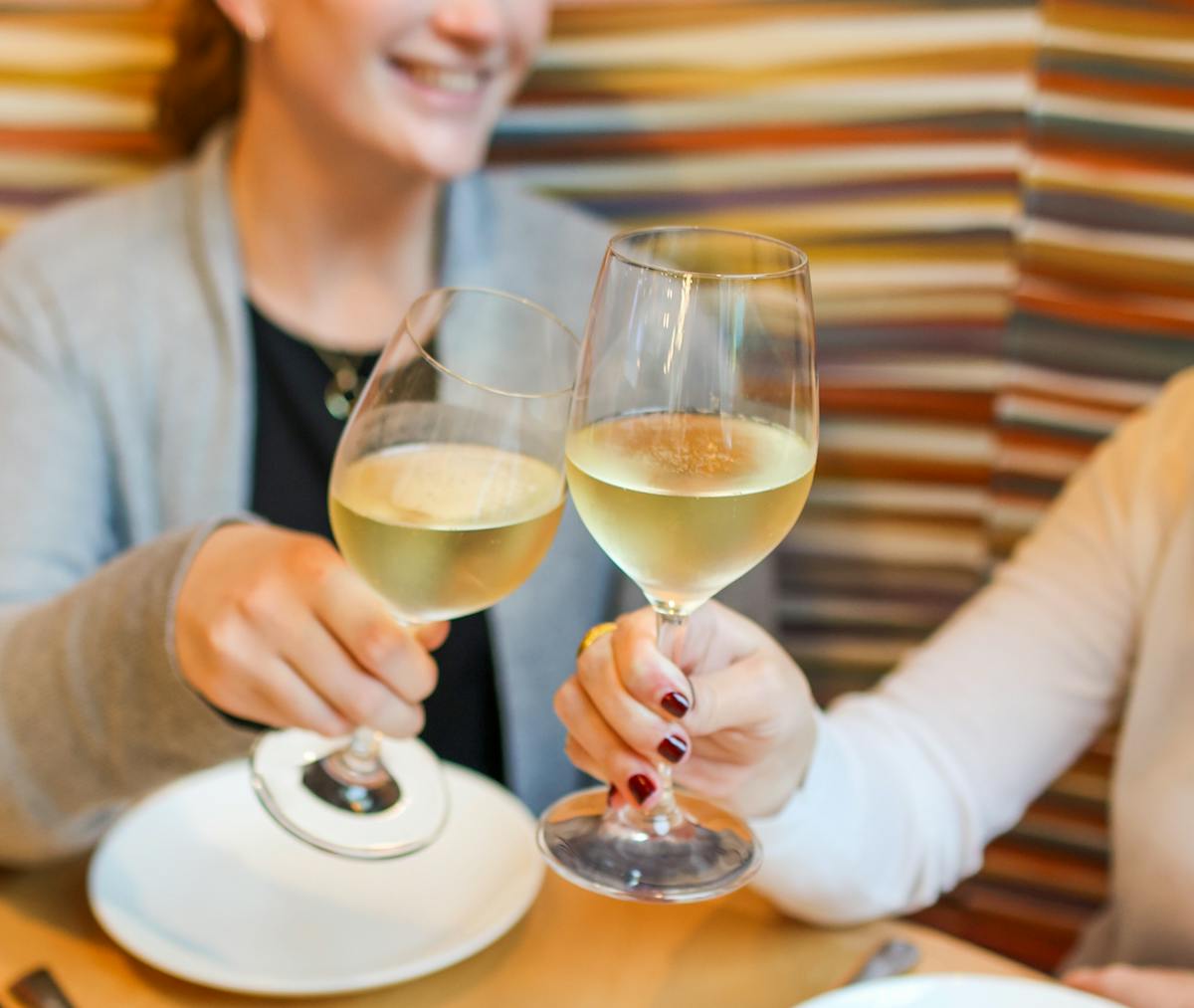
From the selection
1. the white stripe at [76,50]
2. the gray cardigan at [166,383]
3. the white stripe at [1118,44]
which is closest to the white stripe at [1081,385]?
the white stripe at [1118,44]

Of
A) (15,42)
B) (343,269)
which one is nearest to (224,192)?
(343,269)

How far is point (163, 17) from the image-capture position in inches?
71.5

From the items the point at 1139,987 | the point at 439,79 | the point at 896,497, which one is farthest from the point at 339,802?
the point at 896,497

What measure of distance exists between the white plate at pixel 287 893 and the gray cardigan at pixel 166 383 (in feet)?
1.15

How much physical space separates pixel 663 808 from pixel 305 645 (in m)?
0.27

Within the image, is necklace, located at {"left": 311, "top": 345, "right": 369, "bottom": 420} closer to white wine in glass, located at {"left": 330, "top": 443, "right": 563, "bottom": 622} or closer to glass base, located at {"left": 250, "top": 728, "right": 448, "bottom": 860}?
glass base, located at {"left": 250, "top": 728, "right": 448, "bottom": 860}

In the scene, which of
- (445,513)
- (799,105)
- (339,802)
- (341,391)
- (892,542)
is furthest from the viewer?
(892,542)

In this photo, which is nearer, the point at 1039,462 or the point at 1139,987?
the point at 1139,987

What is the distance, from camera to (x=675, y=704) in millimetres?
796

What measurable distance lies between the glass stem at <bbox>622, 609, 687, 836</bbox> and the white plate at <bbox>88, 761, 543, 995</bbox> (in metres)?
0.17

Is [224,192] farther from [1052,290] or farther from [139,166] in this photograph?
[1052,290]

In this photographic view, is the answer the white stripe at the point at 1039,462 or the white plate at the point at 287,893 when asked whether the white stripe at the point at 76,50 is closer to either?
the white plate at the point at 287,893

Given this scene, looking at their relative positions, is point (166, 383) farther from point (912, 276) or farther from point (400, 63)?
point (912, 276)

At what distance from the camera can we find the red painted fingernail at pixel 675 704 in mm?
793
